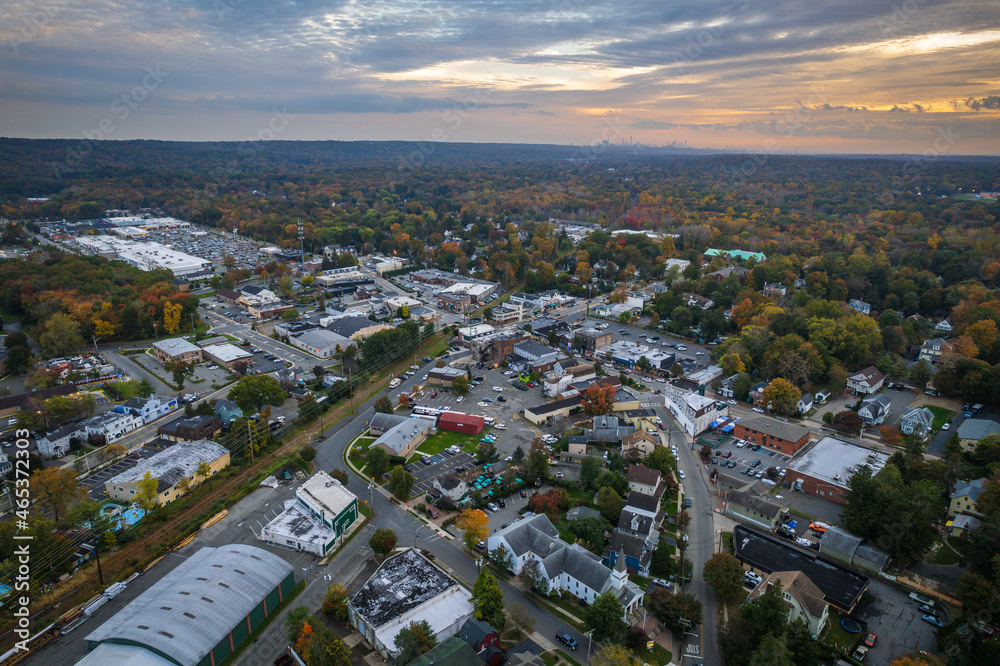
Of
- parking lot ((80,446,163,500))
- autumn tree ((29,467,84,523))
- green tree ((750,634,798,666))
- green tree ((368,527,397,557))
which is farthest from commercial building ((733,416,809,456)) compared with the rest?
autumn tree ((29,467,84,523))

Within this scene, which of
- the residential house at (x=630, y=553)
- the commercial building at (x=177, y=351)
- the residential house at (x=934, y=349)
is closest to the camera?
the residential house at (x=630, y=553)

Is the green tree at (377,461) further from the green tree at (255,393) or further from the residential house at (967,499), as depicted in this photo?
the residential house at (967,499)

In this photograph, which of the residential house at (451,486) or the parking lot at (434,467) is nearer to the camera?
the residential house at (451,486)

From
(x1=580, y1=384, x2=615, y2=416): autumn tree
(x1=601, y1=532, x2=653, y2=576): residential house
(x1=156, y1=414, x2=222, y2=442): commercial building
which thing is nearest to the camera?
(x1=601, y1=532, x2=653, y2=576): residential house

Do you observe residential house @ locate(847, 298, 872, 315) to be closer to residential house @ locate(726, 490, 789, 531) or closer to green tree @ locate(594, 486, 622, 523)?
residential house @ locate(726, 490, 789, 531)

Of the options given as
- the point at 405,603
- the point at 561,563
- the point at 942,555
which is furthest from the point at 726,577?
the point at 405,603

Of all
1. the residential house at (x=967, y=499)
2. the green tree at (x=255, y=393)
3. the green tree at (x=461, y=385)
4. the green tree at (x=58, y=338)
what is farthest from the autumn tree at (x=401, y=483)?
the green tree at (x=58, y=338)
